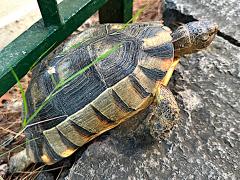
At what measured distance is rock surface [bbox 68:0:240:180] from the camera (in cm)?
198

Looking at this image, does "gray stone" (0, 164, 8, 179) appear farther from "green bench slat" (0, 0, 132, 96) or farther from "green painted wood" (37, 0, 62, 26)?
"green painted wood" (37, 0, 62, 26)

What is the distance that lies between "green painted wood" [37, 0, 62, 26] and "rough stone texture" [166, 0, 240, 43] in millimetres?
1033

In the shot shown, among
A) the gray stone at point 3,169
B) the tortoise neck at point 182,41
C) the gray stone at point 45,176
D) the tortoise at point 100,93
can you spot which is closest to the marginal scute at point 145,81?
the tortoise at point 100,93

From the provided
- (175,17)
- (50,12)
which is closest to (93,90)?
(50,12)

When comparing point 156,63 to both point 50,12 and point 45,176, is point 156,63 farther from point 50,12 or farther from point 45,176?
point 45,176

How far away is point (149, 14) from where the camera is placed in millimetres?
3775

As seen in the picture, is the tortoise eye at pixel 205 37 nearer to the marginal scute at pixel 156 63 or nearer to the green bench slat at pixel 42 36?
the marginal scute at pixel 156 63

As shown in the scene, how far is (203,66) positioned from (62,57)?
0.92m

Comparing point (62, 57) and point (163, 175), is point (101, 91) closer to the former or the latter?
point (62, 57)

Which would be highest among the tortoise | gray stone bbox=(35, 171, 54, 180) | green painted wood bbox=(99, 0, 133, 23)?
the tortoise

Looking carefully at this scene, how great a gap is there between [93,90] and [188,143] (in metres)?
0.60

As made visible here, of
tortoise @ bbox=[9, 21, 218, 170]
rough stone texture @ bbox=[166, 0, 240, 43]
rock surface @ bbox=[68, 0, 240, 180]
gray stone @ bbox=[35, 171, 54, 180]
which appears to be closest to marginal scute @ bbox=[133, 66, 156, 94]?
tortoise @ bbox=[9, 21, 218, 170]

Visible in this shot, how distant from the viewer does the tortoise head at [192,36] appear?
2.31 meters

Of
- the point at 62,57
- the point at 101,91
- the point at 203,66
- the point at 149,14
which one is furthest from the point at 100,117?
the point at 149,14
